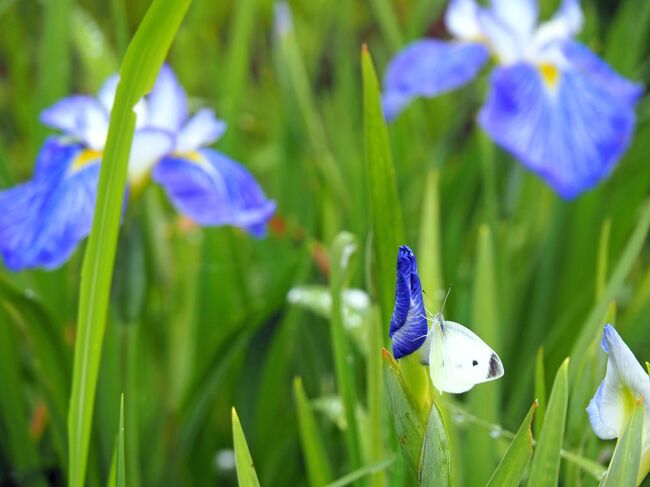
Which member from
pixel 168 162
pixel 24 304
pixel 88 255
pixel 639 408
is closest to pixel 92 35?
pixel 168 162

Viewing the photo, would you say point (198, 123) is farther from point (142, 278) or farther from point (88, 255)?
point (88, 255)

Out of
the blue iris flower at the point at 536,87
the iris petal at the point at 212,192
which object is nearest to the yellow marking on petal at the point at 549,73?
the blue iris flower at the point at 536,87

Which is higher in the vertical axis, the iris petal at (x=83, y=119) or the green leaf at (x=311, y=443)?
the iris petal at (x=83, y=119)

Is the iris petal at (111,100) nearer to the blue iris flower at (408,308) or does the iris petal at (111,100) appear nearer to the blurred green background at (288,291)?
the blurred green background at (288,291)

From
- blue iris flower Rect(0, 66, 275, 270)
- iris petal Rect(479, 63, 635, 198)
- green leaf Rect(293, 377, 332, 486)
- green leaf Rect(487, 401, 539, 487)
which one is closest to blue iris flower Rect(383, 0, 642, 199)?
iris petal Rect(479, 63, 635, 198)

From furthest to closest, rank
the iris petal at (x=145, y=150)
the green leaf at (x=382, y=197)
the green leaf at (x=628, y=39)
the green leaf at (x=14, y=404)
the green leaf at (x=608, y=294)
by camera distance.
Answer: the green leaf at (x=628, y=39) → the green leaf at (x=14, y=404) → the iris petal at (x=145, y=150) → the green leaf at (x=608, y=294) → the green leaf at (x=382, y=197)

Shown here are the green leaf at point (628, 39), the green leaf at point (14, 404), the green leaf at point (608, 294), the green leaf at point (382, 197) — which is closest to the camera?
the green leaf at point (382, 197)

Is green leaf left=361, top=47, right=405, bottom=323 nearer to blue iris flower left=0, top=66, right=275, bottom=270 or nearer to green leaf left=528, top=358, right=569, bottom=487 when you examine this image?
green leaf left=528, top=358, right=569, bottom=487

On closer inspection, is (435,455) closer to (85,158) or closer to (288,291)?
(288,291)
